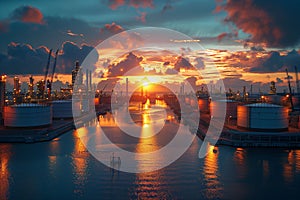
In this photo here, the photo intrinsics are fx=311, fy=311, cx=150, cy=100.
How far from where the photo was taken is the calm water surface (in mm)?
11375

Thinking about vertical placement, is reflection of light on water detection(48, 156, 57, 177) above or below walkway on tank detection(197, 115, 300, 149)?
below

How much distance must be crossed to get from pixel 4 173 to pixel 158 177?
678cm

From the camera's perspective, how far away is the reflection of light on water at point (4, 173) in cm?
1138

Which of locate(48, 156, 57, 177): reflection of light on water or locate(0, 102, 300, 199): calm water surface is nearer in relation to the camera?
locate(0, 102, 300, 199): calm water surface

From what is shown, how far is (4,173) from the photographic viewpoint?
44.9 feet

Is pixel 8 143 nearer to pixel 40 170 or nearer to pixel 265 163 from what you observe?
pixel 40 170

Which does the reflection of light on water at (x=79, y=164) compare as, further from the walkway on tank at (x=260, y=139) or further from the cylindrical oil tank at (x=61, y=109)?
the cylindrical oil tank at (x=61, y=109)

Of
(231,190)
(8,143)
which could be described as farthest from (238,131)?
(8,143)

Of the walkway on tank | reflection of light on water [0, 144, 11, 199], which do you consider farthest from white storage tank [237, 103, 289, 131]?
reflection of light on water [0, 144, 11, 199]

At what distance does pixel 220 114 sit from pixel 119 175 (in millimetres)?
23312

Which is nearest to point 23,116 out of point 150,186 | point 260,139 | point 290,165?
point 150,186

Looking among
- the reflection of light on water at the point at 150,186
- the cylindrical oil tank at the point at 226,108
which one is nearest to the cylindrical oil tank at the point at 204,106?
the cylindrical oil tank at the point at 226,108

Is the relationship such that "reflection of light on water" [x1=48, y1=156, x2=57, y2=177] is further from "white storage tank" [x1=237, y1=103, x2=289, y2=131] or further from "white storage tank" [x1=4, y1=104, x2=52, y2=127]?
"white storage tank" [x1=237, y1=103, x2=289, y2=131]

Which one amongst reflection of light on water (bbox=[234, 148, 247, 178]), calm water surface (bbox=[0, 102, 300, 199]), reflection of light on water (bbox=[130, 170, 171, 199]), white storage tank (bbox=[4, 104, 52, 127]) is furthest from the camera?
white storage tank (bbox=[4, 104, 52, 127])
